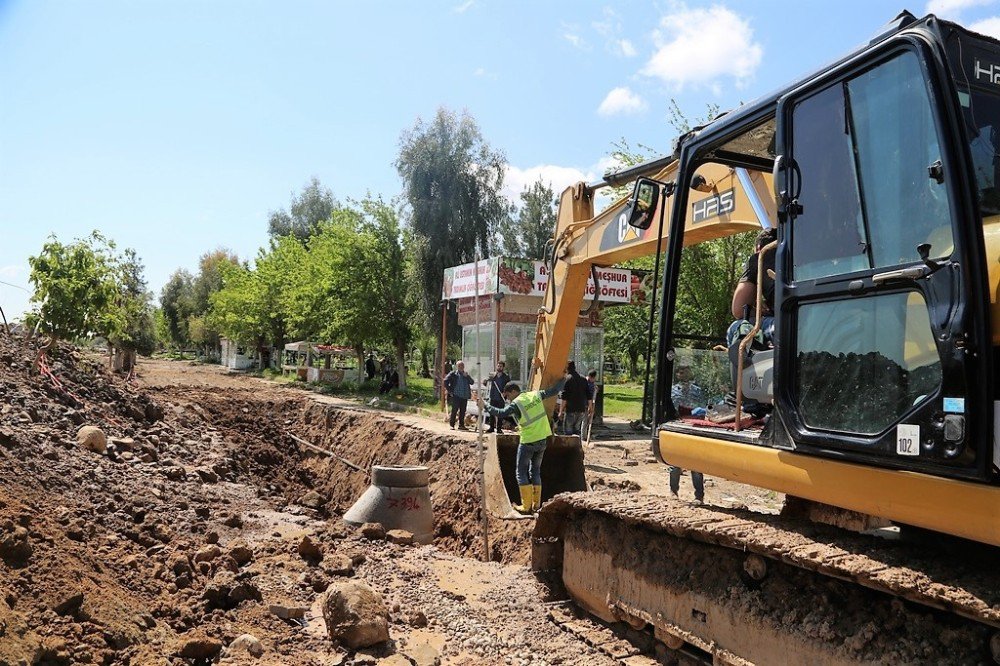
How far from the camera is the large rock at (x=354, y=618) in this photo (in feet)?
17.4

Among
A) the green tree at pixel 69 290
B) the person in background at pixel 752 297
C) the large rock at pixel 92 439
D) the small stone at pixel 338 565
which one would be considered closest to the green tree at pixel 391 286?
the green tree at pixel 69 290

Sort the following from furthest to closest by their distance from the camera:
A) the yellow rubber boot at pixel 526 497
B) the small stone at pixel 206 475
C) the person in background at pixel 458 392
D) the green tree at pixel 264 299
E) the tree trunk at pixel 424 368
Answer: the tree trunk at pixel 424 368 < the green tree at pixel 264 299 < the person in background at pixel 458 392 < the small stone at pixel 206 475 < the yellow rubber boot at pixel 526 497

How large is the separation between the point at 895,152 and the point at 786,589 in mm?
2196

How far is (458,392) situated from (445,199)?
622 inches

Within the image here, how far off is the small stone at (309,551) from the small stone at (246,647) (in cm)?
208

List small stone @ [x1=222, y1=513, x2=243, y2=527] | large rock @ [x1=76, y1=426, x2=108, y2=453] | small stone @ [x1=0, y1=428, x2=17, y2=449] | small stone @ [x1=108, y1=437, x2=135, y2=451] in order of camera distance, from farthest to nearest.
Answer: small stone @ [x1=108, y1=437, x2=135, y2=451], large rock @ [x1=76, y1=426, x2=108, y2=453], small stone @ [x1=222, y1=513, x2=243, y2=527], small stone @ [x1=0, y1=428, x2=17, y2=449]

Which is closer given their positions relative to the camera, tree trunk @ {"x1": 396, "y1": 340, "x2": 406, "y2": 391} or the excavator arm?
the excavator arm

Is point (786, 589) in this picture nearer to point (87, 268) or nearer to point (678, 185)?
point (678, 185)

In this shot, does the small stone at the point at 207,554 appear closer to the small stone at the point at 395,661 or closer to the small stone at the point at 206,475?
the small stone at the point at 395,661

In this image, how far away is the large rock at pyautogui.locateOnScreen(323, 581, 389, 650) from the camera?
5316 millimetres

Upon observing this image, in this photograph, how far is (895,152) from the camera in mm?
3258

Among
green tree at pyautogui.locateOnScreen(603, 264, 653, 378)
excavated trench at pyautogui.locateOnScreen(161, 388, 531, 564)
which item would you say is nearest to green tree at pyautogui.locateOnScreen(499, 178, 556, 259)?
green tree at pyautogui.locateOnScreen(603, 264, 653, 378)

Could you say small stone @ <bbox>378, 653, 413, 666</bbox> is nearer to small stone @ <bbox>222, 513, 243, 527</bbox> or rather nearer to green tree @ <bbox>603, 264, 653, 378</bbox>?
small stone @ <bbox>222, 513, 243, 527</bbox>

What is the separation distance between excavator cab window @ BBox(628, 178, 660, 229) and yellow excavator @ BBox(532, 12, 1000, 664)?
287 mm
